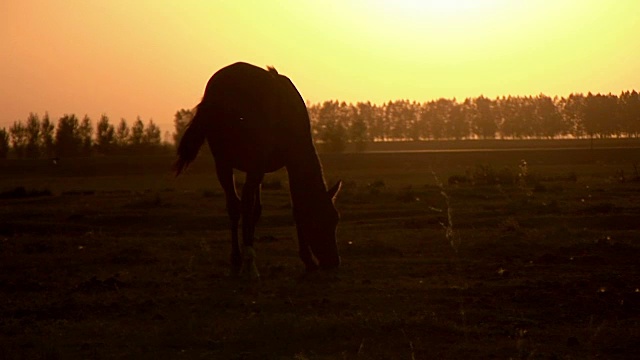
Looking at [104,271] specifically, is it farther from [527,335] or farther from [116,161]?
[116,161]

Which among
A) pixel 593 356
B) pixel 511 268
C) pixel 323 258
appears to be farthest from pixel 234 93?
pixel 593 356

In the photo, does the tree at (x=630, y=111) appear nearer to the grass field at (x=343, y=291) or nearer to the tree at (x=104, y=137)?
the tree at (x=104, y=137)

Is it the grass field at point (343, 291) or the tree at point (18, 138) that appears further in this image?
the tree at point (18, 138)

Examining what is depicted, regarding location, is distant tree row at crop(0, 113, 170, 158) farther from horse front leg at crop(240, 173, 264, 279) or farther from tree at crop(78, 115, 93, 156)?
horse front leg at crop(240, 173, 264, 279)

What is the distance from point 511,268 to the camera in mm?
12789

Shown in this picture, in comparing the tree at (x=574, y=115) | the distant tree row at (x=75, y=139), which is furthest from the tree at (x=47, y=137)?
the tree at (x=574, y=115)

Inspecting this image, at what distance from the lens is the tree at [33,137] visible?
136 m

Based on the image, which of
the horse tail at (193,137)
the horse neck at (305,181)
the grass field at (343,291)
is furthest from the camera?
the horse tail at (193,137)

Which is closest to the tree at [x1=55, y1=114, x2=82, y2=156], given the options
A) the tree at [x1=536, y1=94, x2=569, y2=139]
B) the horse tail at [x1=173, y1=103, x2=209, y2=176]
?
the tree at [x1=536, y1=94, x2=569, y2=139]

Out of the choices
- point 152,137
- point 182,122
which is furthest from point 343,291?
point 152,137

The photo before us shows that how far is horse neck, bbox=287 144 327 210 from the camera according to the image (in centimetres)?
1254

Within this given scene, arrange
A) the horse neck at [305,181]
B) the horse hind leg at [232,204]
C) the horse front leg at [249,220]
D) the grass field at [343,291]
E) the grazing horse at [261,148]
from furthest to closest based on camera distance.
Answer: the horse hind leg at [232,204] → the horse neck at [305,181] → the grazing horse at [261,148] → the horse front leg at [249,220] → the grass field at [343,291]

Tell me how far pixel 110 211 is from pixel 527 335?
19.9 meters

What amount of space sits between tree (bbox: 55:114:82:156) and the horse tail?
112m
